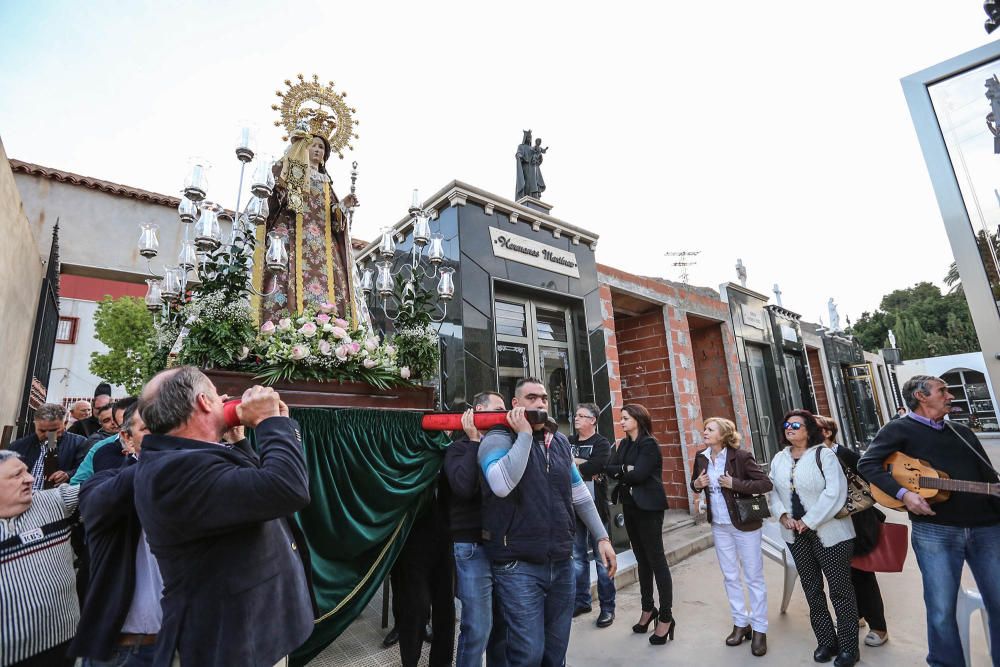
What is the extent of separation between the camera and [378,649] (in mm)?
3428

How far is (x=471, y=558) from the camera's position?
2549 mm

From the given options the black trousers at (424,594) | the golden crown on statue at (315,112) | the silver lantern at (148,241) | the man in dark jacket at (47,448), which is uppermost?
the golden crown on statue at (315,112)

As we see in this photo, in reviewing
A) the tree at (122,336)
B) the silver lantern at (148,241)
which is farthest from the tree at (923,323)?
the tree at (122,336)

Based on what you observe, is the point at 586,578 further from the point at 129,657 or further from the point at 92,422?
the point at 92,422

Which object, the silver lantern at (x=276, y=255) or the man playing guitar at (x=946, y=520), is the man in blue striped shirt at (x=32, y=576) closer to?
the silver lantern at (x=276, y=255)

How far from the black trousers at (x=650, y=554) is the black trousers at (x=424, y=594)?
1.60m

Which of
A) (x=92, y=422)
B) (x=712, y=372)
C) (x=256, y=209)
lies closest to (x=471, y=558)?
(x=256, y=209)

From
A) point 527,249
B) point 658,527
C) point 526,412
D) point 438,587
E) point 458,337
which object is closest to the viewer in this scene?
point 526,412

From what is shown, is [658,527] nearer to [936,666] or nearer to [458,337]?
[936,666]

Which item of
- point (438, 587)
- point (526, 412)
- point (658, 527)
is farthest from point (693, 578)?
point (526, 412)

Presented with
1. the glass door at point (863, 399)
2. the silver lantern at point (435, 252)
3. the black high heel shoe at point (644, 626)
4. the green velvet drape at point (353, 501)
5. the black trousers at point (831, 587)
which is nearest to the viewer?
the green velvet drape at point (353, 501)

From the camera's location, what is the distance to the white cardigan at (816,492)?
329cm

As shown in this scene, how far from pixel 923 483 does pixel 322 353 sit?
12.5ft

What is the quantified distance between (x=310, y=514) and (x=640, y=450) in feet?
8.90
